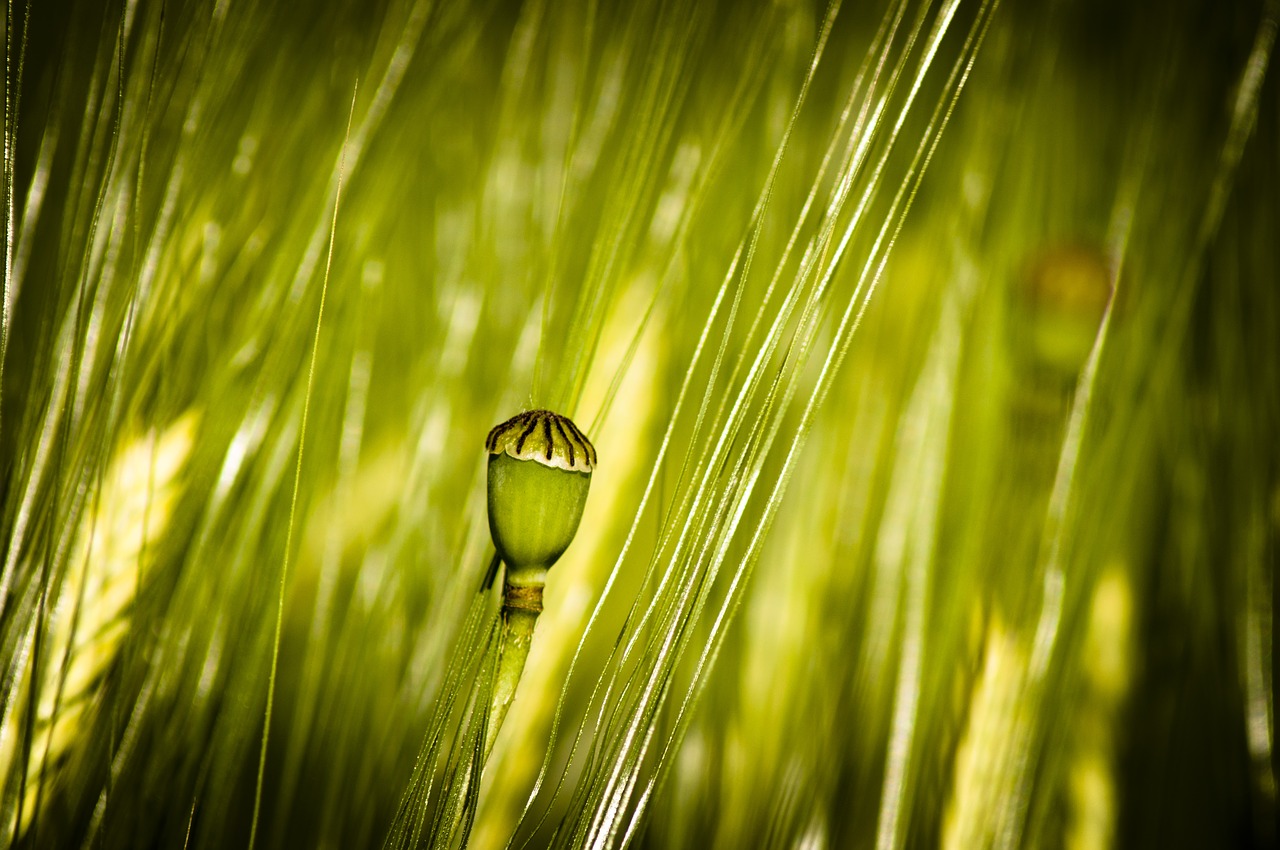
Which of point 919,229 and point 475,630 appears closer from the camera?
point 475,630

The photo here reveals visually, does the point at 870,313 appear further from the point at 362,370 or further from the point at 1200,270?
the point at 362,370

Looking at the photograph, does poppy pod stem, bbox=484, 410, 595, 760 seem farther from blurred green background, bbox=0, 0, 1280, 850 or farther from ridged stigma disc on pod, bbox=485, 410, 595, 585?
blurred green background, bbox=0, 0, 1280, 850

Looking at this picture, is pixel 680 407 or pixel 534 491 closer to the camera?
pixel 534 491

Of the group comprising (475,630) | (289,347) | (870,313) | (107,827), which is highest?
(870,313)

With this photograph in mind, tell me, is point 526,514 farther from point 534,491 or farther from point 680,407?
point 680,407

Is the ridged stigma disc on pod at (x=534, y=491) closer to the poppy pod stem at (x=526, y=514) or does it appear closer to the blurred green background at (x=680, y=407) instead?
the poppy pod stem at (x=526, y=514)

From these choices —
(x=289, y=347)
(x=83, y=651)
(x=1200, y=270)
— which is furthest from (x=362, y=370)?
(x=1200, y=270)

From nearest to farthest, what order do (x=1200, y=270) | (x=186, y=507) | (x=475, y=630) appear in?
(x=475, y=630) < (x=186, y=507) < (x=1200, y=270)

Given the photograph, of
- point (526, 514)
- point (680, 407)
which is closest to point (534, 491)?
point (526, 514)

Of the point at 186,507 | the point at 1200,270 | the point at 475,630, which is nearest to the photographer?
the point at 475,630

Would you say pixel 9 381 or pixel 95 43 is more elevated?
pixel 95 43
